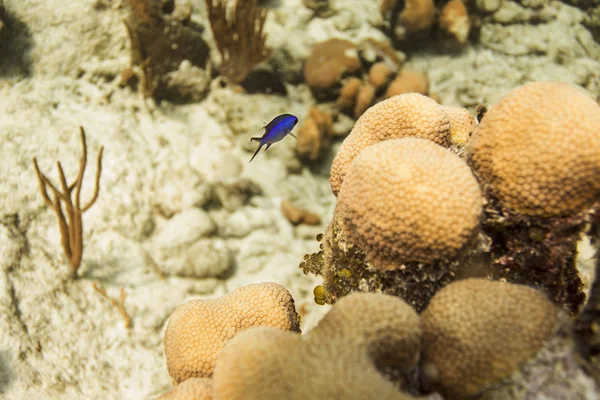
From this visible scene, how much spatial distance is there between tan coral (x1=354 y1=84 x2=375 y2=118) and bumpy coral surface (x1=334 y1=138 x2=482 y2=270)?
4.09 metres

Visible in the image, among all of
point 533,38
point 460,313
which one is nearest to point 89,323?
point 460,313

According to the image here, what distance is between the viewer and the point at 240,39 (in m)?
5.46

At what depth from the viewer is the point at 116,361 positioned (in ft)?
11.1

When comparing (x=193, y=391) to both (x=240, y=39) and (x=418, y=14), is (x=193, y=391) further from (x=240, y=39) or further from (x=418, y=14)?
(x=418, y=14)

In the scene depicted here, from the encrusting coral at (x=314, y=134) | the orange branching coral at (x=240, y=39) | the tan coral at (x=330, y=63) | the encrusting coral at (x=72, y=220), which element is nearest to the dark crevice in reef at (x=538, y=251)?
the encrusting coral at (x=72, y=220)

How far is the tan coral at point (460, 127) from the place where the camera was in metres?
2.09

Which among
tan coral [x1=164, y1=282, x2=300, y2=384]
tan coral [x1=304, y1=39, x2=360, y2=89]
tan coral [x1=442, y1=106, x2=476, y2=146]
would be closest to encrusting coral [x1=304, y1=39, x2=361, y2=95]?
tan coral [x1=304, y1=39, x2=360, y2=89]

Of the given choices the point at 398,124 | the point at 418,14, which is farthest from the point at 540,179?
the point at 418,14

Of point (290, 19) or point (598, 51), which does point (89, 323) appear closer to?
point (290, 19)

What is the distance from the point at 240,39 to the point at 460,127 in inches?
Result: 167

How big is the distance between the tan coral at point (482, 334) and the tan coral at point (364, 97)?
4384mm

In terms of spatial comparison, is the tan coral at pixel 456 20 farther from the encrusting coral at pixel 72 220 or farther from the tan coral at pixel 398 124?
the encrusting coral at pixel 72 220

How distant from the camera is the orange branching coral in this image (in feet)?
17.9

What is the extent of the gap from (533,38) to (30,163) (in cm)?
711
